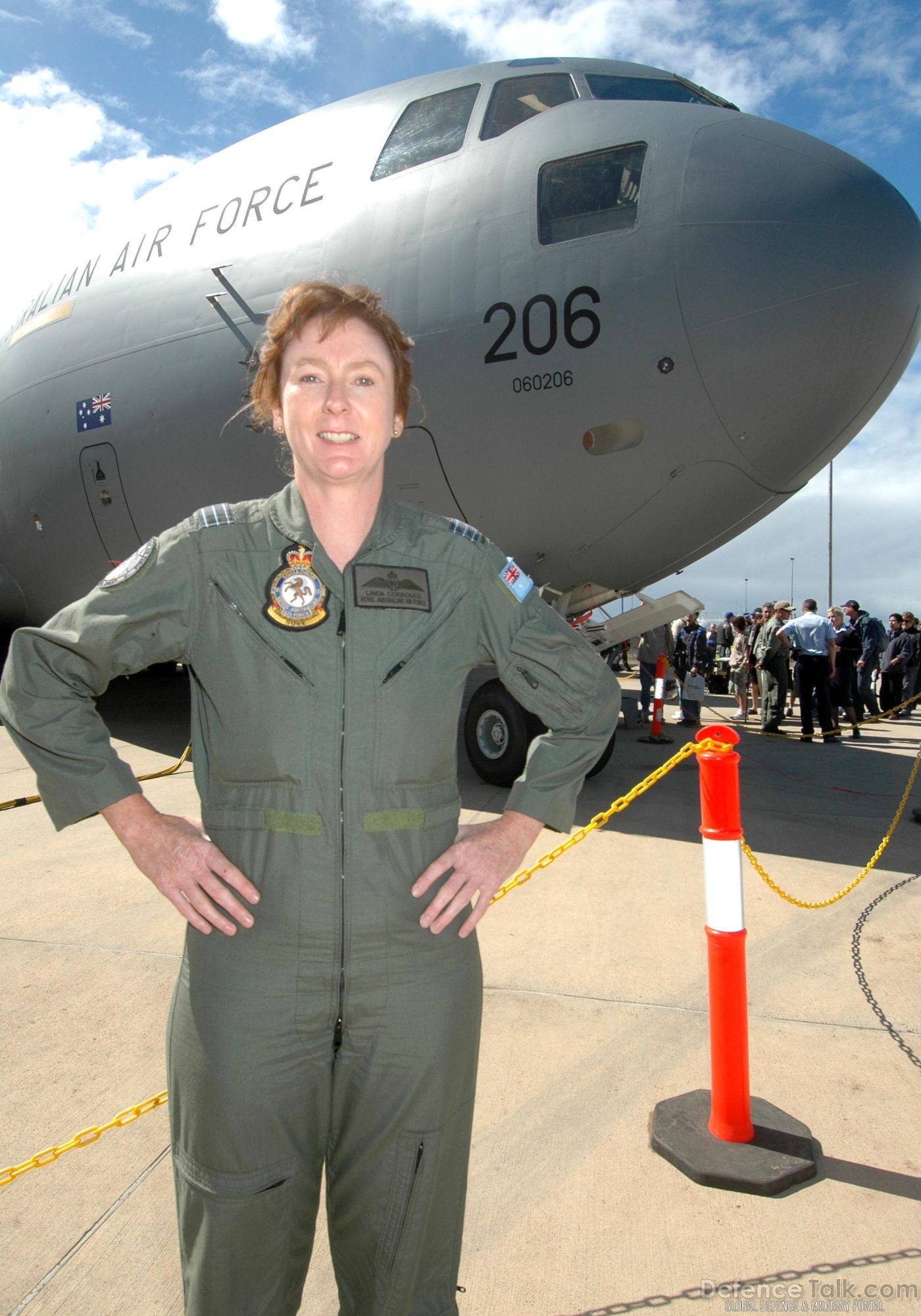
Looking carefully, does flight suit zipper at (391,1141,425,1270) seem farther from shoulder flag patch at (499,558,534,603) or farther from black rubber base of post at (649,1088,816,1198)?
black rubber base of post at (649,1088,816,1198)

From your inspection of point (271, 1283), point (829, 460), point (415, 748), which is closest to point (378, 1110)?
point (271, 1283)

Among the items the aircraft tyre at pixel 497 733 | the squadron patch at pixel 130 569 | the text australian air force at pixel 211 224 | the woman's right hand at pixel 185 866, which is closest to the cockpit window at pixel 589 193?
the text australian air force at pixel 211 224

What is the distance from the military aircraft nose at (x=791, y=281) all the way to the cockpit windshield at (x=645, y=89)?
3.14 feet

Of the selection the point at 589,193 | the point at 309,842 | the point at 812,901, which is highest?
the point at 589,193

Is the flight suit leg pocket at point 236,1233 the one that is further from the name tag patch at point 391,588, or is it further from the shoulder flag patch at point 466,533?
the shoulder flag patch at point 466,533

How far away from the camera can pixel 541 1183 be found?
93.7 inches

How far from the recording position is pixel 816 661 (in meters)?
10.4

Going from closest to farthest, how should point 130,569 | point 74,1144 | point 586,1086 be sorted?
1. point 130,569
2. point 74,1144
3. point 586,1086

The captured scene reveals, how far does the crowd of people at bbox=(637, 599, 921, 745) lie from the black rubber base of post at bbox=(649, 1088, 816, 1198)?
5282 millimetres

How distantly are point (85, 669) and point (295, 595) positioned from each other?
0.41 metres

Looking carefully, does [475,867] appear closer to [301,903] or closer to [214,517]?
[301,903]

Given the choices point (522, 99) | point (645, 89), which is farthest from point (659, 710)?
point (522, 99)

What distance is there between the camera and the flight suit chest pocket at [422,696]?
5.06 feet

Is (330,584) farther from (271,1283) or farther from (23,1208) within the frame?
(23,1208)
